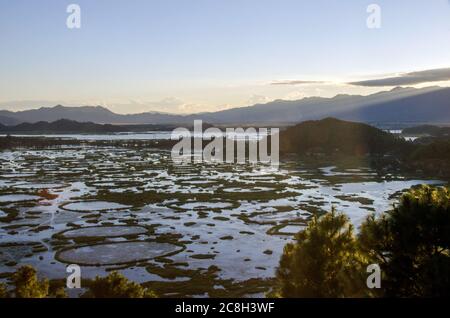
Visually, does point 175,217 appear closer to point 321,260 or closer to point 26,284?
point 321,260

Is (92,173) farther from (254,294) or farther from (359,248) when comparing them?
(359,248)

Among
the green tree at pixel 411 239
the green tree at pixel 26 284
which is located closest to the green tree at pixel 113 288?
the green tree at pixel 26 284

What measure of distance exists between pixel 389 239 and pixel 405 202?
2.00 meters

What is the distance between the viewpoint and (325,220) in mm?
27188

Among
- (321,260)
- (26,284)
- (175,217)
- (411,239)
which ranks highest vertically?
(411,239)

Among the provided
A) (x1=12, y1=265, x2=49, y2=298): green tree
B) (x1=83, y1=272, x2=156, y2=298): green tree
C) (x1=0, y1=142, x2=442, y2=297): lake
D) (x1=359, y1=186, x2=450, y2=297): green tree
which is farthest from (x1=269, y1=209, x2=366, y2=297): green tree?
(x1=0, y1=142, x2=442, y2=297): lake

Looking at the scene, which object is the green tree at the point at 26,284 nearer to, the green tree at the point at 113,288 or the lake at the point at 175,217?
the green tree at the point at 113,288

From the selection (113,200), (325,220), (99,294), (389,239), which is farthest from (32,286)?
(113,200)

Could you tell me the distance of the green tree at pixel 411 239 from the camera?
22.7 meters

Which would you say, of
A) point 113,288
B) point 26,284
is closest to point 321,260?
point 113,288

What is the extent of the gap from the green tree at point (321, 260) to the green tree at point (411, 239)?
1501 mm

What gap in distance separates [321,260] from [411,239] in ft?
16.4

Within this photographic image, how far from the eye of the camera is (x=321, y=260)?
26.2 m

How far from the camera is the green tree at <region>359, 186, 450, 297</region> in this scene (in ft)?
74.5
